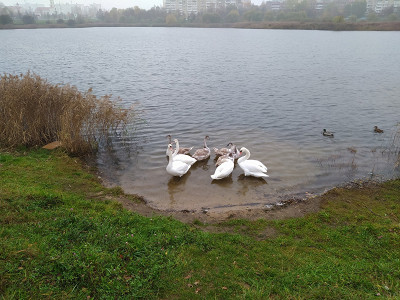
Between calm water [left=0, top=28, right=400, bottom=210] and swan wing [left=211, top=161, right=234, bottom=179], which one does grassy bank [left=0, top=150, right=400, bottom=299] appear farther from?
swan wing [left=211, top=161, right=234, bottom=179]

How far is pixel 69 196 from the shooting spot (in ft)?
30.6

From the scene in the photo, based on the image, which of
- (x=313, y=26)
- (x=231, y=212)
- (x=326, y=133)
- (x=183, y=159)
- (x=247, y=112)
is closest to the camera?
(x=231, y=212)

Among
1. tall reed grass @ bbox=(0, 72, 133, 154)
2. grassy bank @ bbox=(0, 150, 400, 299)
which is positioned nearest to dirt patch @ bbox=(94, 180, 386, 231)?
grassy bank @ bbox=(0, 150, 400, 299)

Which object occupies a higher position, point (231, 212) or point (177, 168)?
point (177, 168)

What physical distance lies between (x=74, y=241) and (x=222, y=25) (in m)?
119

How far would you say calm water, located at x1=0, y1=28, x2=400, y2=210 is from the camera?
12438 millimetres

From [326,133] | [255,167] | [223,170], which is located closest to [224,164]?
[223,170]

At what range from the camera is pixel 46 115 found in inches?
555

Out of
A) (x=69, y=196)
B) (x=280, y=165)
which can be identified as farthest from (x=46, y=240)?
(x=280, y=165)

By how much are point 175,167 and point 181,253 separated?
588 cm

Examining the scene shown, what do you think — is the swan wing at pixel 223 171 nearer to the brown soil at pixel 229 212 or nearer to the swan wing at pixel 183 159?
the swan wing at pixel 183 159

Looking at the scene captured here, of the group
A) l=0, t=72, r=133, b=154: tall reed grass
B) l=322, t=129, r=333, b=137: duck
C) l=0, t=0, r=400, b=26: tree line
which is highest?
l=0, t=0, r=400, b=26: tree line

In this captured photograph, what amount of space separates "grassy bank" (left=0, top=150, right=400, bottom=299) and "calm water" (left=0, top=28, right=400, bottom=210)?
264 centimetres

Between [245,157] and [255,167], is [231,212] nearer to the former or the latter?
[255,167]
